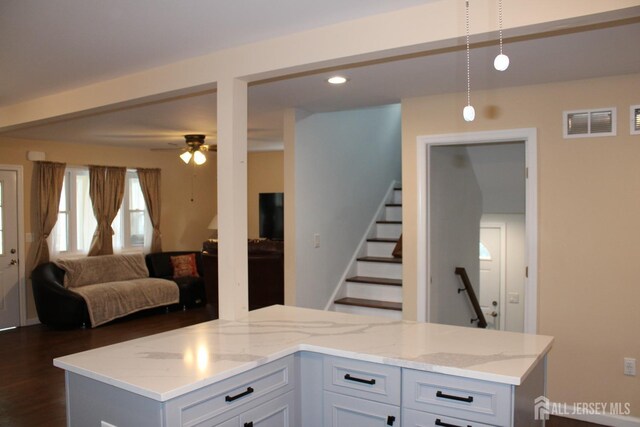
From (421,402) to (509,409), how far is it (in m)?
0.35

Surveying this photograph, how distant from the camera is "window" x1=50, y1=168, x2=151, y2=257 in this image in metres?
7.32

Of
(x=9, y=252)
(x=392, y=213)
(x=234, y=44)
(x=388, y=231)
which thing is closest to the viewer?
(x=234, y=44)

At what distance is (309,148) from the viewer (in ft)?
16.2

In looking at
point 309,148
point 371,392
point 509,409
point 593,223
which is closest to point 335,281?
point 309,148

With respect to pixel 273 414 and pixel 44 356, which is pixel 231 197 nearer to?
pixel 273 414

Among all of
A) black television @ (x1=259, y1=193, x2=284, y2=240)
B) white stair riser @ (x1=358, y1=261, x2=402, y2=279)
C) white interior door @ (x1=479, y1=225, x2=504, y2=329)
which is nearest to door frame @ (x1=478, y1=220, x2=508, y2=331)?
white interior door @ (x1=479, y1=225, x2=504, y2=329)

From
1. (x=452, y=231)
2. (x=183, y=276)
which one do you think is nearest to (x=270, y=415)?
(x=452, y=231)

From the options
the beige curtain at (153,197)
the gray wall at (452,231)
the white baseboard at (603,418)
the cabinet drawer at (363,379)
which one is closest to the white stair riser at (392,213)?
the gray wall at (452,231)

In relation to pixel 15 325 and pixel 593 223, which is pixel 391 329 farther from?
pixel 15 325

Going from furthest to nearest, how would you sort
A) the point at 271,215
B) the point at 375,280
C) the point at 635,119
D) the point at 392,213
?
1. the point at 271,215
2. the point at 392,213
3. the point at 375,280
4. the point at 635,119

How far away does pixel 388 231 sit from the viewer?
616 centimetres

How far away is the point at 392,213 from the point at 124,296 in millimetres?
3734

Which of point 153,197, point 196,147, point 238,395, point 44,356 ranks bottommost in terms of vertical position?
point 44,356

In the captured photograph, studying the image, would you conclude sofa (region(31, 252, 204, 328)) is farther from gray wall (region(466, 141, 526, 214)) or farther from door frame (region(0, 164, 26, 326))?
gray wall (region(466, 141, 526, 214))
